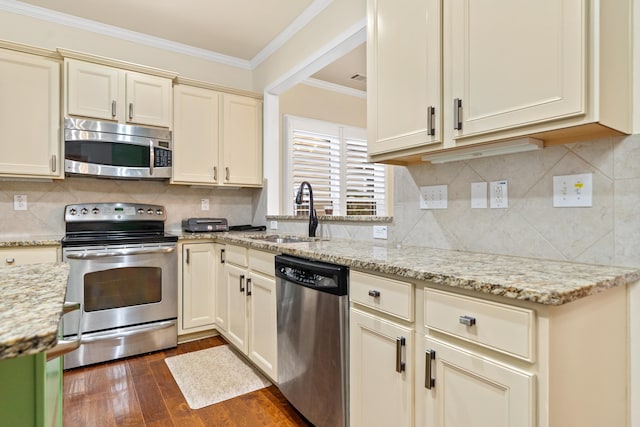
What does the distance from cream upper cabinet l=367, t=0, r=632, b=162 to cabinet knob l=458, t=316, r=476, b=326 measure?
0.66m

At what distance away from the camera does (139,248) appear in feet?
8.67

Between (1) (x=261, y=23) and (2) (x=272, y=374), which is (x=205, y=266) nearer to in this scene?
(2) (x=272, y=374)

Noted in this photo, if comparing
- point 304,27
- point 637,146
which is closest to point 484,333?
point 637,146

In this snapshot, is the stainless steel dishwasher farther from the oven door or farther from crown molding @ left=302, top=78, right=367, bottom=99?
crown molding @ left=302, top=78, right=367, bottom=99

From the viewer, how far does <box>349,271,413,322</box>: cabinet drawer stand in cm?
126

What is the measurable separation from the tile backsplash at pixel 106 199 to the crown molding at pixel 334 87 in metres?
1.44

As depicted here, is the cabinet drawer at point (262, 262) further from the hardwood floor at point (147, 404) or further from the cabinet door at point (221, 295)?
the hardwood floor at point (147, 404)

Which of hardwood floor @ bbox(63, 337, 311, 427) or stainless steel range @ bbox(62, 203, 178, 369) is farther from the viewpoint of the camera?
stainless steel range @ bbox(62, 203, 178, 369)

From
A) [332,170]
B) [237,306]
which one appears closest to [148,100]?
[237,306]

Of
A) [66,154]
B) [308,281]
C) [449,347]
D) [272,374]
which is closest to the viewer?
[449,347]

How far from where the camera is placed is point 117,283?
102 inches

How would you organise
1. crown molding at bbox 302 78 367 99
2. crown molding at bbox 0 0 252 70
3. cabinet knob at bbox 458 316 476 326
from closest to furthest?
cabinet knob at bbox 458 316 476 326
crown molding at bbox 0 0 252 70
crown molding at bbox 302 78 367 99

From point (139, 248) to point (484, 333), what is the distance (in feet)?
8.02

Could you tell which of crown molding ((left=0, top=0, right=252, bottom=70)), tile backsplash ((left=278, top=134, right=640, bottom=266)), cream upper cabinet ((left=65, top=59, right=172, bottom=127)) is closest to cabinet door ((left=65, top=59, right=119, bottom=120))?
cream upper cabinet ((left=65, top=59, right=172, bottom=127))
